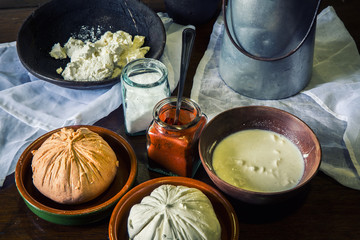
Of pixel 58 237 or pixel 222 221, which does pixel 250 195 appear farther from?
pixel 58 237

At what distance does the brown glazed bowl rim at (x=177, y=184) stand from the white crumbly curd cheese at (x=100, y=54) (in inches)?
10.5

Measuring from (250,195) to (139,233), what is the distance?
0.14m

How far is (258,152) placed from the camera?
610mm

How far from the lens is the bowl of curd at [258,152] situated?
0.56 m

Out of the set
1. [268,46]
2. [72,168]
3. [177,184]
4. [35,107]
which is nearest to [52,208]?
[72,168]

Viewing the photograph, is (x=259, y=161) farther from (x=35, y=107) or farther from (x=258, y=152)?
(x=35, y=107)

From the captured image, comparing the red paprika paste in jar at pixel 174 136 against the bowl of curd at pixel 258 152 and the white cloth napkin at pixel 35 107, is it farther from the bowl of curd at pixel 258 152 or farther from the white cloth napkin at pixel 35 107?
the white cloth napkin at pixel 35 107

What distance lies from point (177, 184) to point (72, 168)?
14 centimetres

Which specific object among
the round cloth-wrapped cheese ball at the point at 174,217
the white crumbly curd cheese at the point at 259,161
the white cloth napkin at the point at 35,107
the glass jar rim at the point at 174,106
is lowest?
the white cloth napkin at the point at 35,107

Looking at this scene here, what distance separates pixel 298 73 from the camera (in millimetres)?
738

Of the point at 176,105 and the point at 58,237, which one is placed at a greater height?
the point at 176,105

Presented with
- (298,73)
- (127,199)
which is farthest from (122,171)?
Answer: (298,73)

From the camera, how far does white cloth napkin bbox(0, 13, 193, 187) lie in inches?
27.7

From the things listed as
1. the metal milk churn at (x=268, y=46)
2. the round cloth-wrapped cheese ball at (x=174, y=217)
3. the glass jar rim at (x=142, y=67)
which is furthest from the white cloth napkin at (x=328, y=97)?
the round cloth-wrapped cheese ball at (x=174, y=217)
